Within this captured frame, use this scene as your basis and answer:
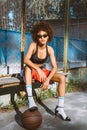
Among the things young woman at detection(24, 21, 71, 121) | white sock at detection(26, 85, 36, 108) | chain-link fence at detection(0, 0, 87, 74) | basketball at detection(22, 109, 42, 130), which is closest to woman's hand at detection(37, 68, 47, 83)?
young woman at detection(24, 21, 71, 121)

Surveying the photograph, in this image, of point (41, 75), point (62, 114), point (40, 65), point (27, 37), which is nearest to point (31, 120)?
point (62, 114)

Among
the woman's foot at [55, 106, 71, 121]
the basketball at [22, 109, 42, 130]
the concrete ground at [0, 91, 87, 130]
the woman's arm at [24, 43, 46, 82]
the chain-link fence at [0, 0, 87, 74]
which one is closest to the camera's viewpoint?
the basketball at [22, 109, 42, 130]

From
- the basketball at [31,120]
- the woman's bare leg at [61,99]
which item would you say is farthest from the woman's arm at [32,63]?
the basketball at [31,120]

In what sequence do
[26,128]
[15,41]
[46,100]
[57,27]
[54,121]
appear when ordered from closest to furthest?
[26,128] → [54,121] → [46,100] → [15,41] → [57,27]

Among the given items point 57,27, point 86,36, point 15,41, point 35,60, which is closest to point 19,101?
point 35,60

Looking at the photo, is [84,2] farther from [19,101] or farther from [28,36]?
[19,101]

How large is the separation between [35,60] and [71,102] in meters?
1.66

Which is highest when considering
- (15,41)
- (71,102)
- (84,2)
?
(84,2)

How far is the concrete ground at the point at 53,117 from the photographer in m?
4.82

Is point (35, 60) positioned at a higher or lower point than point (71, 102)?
higher

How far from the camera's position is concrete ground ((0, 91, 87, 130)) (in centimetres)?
482

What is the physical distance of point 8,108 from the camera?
5.87m

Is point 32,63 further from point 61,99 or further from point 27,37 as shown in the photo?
point 27,37

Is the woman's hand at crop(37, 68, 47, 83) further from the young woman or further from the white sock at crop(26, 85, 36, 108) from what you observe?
the white sock at crop(26, 85, 36, 108)
